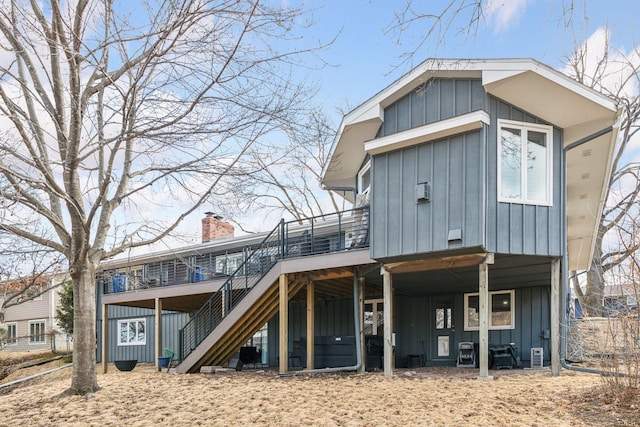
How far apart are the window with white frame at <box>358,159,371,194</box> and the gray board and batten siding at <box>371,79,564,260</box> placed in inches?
73.8

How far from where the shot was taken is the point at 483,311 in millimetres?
9641

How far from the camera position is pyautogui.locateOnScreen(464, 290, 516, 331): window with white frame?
44.6 feet

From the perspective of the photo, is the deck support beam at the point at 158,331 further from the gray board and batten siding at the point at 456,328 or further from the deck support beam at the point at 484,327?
the deck support beam at the point at 484,327

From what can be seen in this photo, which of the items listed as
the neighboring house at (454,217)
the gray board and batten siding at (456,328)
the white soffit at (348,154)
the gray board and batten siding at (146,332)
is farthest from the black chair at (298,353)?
the gray board and batten siding at (146,332)

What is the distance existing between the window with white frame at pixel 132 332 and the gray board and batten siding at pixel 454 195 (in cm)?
1478

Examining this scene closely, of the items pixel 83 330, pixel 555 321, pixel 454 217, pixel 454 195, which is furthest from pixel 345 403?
pixel 83 330

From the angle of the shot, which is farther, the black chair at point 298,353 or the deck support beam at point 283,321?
the black chair at point 298,353

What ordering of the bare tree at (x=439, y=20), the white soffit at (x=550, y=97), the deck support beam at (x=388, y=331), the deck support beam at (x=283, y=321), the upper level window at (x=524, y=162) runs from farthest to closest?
the deck support beam at (x=283, y=321)
the deck support beam at (x=388, y=331)
the upper level window at (x=524, y=162)
the white soffit at (x=550, y=97)
the bare tree at (x=439, y=20)

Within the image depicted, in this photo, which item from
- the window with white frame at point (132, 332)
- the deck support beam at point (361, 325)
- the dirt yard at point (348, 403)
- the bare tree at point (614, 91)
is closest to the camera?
the dirt yard at point (348, 403)

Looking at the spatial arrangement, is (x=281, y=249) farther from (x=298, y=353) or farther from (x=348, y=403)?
(x=348, y=403)

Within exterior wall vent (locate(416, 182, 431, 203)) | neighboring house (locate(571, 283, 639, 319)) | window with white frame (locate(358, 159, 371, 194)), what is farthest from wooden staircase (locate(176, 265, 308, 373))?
neighboring house (locate(571, 283, 639, 319))

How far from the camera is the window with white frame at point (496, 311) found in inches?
535

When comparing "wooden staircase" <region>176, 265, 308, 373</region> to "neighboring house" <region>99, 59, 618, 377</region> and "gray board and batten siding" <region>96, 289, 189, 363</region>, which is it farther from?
"gray board and batten siding" <region>96, 289, 189, 363</region>

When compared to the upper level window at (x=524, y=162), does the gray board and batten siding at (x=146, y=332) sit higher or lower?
lower
